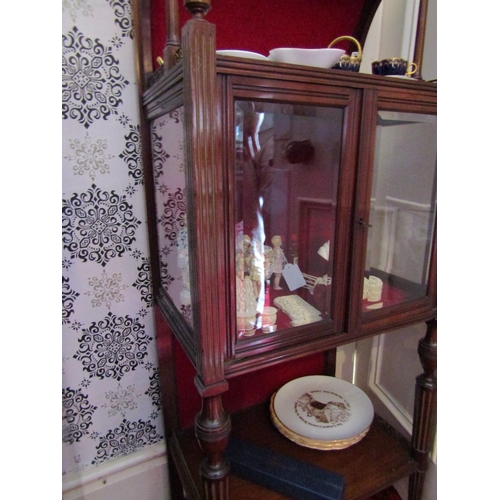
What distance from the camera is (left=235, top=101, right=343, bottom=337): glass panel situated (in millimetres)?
729

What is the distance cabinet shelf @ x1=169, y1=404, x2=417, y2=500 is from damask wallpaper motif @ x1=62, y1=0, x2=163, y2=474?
0.20 meters

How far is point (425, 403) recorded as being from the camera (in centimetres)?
107

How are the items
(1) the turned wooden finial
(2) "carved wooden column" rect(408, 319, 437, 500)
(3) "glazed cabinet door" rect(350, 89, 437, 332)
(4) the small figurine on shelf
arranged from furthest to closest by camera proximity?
(2) "carved wooden column" rect(408, 319, 437, 500) < (4) the small figurine on shelf < (3) "glazed cabinet door" rect(350, 89, 437, 332) < (1) the turned wooden finial

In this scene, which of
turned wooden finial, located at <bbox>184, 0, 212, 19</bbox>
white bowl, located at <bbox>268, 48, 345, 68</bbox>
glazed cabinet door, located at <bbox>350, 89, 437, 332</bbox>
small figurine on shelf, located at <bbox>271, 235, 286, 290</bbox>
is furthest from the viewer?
small figurine on shelf, located at <bbox>271, 235, 286, 290</bbox>

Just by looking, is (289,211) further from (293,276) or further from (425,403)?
(425,403)

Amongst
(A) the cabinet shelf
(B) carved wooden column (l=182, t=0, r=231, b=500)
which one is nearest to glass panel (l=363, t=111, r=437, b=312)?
(B) carved wooden column (l=182, t=0, r=231, b=500)

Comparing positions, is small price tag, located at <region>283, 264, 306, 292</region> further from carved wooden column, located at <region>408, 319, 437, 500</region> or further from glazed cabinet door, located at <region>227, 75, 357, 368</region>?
carved wooden column, located at <region>408, 319, 437, 500</region>

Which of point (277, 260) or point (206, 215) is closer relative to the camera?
point (206, 215)

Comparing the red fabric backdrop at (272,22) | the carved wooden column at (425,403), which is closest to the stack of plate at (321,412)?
the carved wooden column at (425,403)

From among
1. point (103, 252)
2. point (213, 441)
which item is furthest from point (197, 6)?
point (213, 441)

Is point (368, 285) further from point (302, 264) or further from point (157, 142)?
point (157, 142)

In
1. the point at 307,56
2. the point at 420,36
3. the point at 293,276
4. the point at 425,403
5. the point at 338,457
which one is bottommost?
the point at 338,457

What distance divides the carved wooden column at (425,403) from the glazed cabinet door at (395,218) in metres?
0.12

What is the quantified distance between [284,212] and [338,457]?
0.76m
